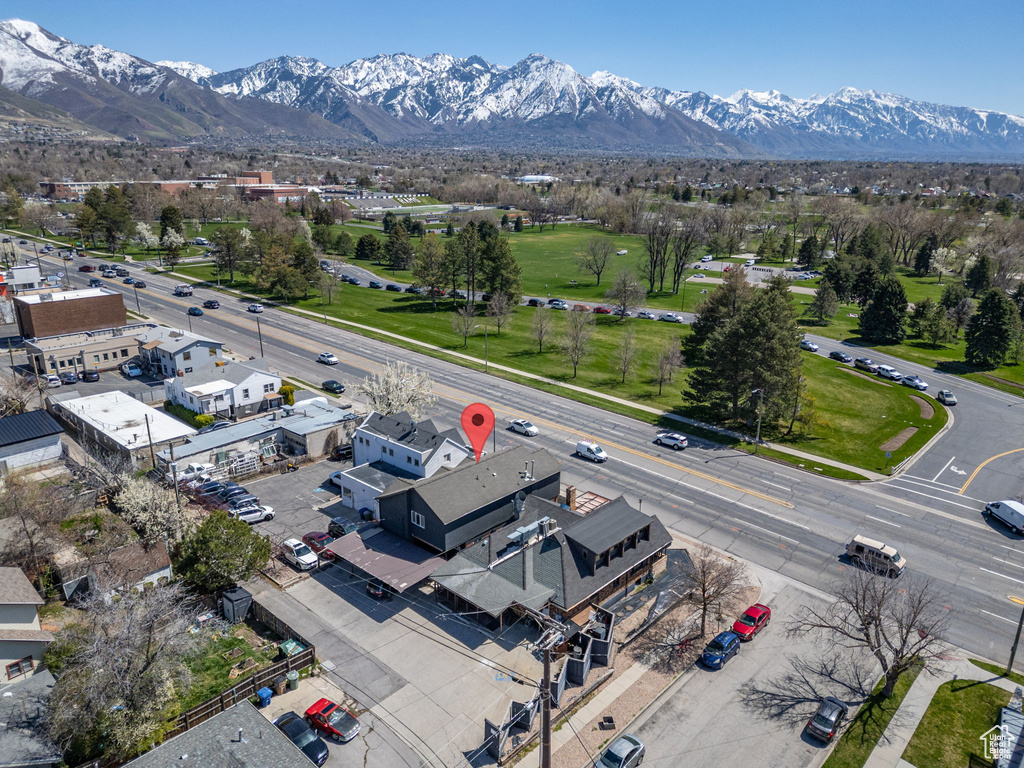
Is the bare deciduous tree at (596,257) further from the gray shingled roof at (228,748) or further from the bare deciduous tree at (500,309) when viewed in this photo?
the gray shingled roof at (228,748)

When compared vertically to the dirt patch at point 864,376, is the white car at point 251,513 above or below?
below

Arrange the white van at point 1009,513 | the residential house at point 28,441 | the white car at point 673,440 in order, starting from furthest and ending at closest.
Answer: the white car at point 673,440 < the residential house at point 28,441 < the white van at point 1009,513

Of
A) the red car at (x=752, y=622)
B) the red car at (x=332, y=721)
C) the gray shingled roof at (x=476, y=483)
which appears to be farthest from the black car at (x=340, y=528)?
the red car at (x=752, y=622)

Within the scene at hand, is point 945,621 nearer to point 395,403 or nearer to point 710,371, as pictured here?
point 710,371

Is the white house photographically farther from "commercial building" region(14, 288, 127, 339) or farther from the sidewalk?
the sidewalk

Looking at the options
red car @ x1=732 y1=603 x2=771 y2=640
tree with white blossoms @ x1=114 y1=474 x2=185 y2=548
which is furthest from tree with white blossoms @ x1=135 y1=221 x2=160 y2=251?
red car @ x1=732 y1=603 x2=771 y2=640
